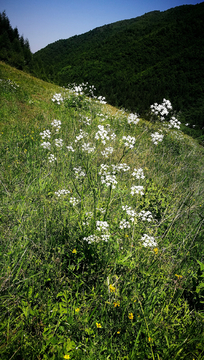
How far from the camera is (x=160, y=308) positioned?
5.40 feet

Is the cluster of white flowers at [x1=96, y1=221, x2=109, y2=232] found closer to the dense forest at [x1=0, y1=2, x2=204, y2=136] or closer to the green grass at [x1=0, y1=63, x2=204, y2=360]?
the green grass at [x1=0, y1=63, x2=204, y2=360]

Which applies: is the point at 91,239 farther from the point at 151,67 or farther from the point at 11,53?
the point at 151,67

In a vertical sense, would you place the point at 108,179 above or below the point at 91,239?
above

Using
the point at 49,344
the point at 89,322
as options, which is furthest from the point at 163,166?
the point at 49,344

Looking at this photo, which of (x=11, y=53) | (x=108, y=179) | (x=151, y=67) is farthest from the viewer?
(x=151, y=67)

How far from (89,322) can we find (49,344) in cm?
36

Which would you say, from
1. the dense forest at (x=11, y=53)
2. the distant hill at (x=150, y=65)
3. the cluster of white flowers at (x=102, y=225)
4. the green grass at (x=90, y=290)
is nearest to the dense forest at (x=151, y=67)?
the distant hill at (x=150, y=65)

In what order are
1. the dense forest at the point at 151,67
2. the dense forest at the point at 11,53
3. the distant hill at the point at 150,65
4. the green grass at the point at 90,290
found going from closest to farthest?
the green grass at the point at 90,290
the dense forest at the point at 11,53
the dense forest at the point at 151,67
the distant hill at the point at 150,65

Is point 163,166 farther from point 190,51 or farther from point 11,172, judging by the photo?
point 190,51

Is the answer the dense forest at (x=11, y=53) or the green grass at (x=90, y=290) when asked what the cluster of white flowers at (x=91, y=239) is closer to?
the green grass at (x=90, y=290)

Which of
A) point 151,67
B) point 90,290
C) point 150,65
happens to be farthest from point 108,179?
point 150,65

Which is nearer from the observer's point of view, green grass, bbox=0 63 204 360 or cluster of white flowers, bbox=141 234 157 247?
green grass, bbox=0 63 204 360

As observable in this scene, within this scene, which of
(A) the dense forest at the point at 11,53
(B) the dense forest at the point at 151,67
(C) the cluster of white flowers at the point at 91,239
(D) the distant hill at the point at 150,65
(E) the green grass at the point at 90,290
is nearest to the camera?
(E) the green grass at the point at 90,290

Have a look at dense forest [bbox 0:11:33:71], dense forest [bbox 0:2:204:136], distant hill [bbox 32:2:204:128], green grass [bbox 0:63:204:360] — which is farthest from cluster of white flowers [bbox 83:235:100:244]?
distant hill [bbox 32:2:204:128]
